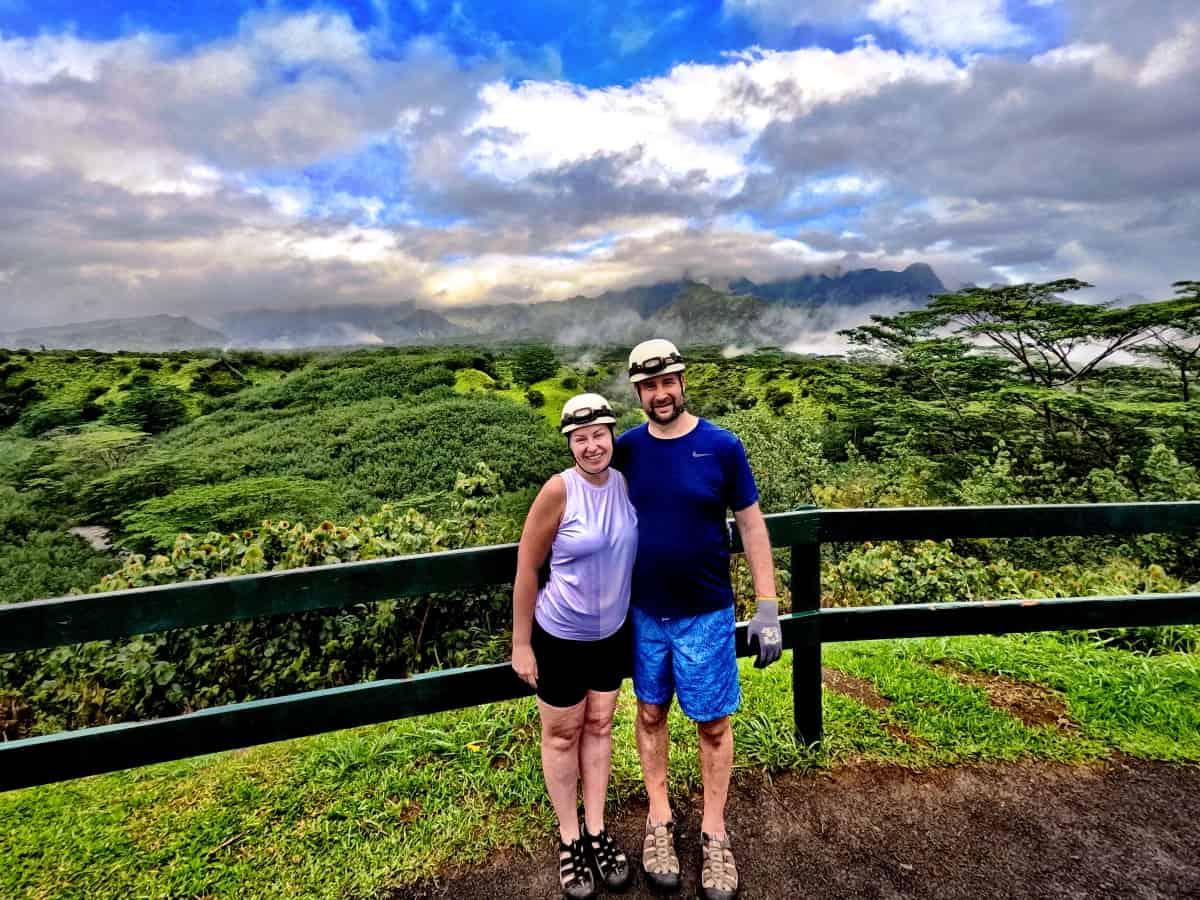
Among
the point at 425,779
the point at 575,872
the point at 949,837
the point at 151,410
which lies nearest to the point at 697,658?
the point at 575,872

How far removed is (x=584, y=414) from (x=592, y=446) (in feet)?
0.37

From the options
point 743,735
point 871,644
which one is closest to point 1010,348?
point 871,644

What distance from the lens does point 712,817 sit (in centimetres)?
245

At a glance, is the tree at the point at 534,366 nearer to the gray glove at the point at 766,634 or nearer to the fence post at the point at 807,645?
the fence post at the point at 807,645

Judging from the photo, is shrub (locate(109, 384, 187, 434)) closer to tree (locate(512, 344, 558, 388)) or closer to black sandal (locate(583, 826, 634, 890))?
tree (locate(512, 344, 558, 388))

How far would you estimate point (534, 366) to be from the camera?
2906cm

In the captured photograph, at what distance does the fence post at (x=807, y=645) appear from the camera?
288 cm

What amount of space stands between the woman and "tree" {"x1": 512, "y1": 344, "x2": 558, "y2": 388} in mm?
25195

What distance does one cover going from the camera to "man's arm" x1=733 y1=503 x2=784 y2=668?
2.35 meters

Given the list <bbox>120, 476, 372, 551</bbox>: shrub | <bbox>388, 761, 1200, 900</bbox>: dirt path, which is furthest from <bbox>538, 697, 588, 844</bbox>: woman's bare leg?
<bbox>120, 476, 372, 551</bbox>: shrub

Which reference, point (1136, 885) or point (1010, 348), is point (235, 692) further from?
point (1010, 348)

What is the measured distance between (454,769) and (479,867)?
0.59m

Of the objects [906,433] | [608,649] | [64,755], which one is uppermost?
[608,649]

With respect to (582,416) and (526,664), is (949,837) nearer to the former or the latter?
(526,664)
